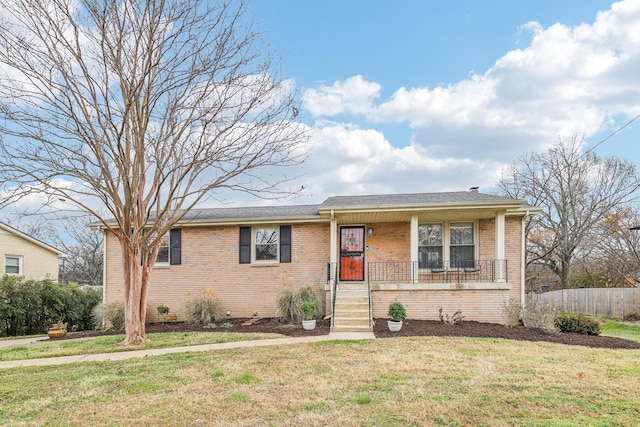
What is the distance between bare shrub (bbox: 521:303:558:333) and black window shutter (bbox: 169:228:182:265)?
10489mm

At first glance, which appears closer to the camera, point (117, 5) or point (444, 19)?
point (117, 5)

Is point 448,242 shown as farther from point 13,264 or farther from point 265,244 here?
point 13,264

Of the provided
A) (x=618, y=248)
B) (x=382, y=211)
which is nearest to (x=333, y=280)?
(x=382, y=211)

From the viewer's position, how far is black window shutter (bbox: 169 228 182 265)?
13.4 m

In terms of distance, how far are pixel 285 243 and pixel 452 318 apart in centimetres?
554

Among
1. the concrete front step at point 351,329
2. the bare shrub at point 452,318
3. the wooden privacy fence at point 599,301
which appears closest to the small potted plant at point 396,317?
the concrete front step at point 351,329

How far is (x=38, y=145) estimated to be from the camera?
896 cm

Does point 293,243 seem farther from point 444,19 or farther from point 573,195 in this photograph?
point 573,195

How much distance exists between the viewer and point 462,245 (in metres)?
13.0

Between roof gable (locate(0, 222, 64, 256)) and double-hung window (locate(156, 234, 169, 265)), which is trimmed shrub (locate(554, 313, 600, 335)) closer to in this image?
double-hung window (locate(156, 234, 169, 265))

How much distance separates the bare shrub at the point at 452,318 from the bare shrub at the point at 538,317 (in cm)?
161

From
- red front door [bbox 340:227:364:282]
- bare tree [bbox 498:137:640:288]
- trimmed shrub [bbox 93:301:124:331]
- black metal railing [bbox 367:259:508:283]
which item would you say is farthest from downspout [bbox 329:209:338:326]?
bare tree [bbox 498:137:640:288]

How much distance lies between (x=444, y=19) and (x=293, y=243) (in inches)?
316

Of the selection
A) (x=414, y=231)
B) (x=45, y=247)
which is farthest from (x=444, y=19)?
(x=45, y=247)
